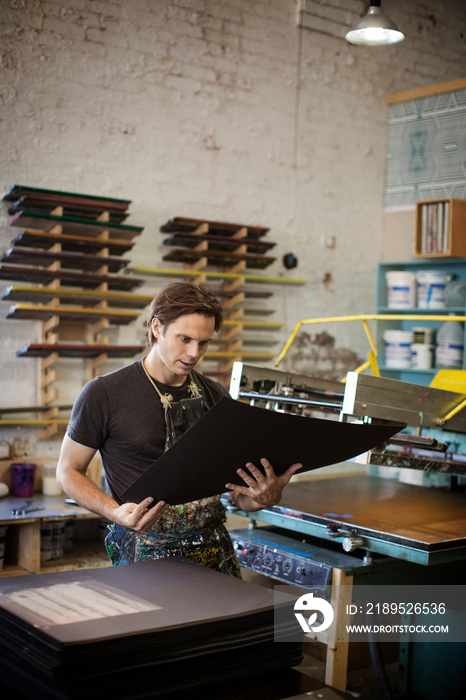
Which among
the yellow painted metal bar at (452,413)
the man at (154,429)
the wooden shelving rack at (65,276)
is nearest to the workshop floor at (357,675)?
the yellow painted metal bar at (452,413)

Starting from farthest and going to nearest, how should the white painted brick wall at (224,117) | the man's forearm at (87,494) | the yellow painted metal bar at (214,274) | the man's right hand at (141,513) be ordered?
→ the yellow painted metal bar at (214,274), the white painted brick wall at (224,117), the man's forearm at (87,494), the man's right hand at (141,513)

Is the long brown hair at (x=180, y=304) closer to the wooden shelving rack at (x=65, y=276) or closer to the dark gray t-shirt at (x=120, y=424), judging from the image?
the dark gray t-shirt at (x=120, y=424)

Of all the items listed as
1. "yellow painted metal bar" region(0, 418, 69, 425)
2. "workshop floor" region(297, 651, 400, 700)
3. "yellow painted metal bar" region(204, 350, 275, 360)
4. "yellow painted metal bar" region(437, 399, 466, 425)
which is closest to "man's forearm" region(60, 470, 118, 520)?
"yellow painted metal bar" region(437, 399, 466, 425)

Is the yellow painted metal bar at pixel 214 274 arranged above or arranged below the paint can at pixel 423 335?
above

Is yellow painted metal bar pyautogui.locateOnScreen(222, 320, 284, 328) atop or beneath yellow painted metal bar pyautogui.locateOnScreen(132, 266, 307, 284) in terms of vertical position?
beneath

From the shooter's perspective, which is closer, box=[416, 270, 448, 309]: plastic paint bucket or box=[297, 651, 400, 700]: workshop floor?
box=[297, 651, 400, 700]: workshop floor

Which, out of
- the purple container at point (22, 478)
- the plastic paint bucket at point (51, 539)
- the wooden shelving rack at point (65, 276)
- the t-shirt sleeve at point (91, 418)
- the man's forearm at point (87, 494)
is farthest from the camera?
the wooden shelving rack at point (65, 276)

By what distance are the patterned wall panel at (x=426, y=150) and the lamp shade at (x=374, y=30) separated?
1.50m

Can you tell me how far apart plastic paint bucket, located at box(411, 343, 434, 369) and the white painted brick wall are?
1.68 feet

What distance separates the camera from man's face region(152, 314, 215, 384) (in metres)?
1.93

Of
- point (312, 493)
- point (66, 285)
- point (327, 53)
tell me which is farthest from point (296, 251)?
point (312, 493)

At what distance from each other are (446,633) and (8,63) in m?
3.38

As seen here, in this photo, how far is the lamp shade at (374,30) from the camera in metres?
3.65

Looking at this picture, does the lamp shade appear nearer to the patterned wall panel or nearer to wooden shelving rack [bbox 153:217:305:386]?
wooden shelving rack [bbox 153:217:305:386]
